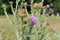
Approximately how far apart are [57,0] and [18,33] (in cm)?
2166

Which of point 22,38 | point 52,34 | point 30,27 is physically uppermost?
point 30,27

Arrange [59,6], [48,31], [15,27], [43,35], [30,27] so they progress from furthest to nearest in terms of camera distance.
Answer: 1. [59,6]
2. [48,31]
3. [43,35]
4. [15,27]
5. [30,27]

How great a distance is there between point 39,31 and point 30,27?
315mm

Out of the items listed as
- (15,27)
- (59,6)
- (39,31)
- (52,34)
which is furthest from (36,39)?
(59,6)

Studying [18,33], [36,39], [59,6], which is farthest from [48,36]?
[59,6]

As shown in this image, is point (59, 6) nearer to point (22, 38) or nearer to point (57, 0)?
point (57, 0)

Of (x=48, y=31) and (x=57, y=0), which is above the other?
(x=48, y=31)

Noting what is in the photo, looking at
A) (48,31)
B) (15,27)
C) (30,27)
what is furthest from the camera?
(48,31)

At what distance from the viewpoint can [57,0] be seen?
77.8 feet

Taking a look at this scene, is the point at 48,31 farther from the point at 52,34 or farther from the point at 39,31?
the point at 39,31

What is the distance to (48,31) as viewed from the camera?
8.79 ft

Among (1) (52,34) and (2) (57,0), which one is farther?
(2) (57,0)

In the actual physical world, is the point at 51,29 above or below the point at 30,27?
below

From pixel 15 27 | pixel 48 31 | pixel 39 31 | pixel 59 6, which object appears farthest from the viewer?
pixel 59 6
